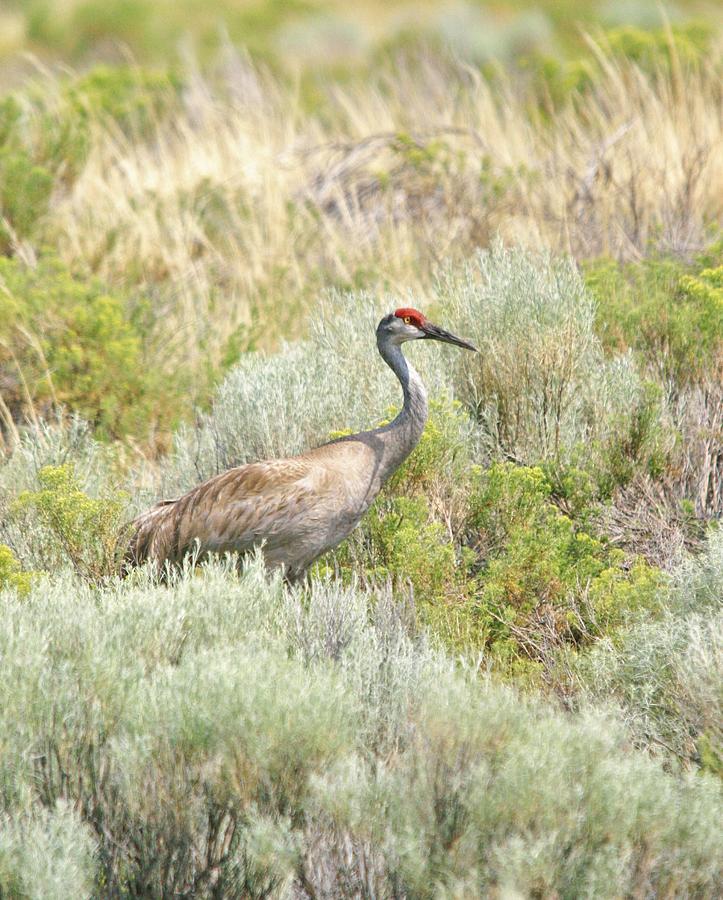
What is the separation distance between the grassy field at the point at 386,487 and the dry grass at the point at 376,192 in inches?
1.7

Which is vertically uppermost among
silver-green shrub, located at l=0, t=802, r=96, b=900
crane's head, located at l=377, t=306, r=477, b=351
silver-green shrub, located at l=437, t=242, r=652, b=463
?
crane's head, located at l=377, t=306, r=477, b=351

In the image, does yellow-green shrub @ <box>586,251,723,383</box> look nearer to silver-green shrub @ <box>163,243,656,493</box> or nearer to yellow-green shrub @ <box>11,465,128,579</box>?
silver-green shrub @ <box>163,243,656,493</box>

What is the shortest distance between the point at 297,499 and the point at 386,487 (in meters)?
0.80

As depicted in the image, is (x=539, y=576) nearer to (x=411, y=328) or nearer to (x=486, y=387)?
(x=411, y=328)

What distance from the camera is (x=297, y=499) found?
529 centimetres

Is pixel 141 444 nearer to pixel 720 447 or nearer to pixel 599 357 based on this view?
pixel 599 357

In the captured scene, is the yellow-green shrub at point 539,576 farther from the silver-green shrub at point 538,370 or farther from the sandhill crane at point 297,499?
the silver-green shrub at point 538,370

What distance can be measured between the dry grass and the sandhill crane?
8.33ft

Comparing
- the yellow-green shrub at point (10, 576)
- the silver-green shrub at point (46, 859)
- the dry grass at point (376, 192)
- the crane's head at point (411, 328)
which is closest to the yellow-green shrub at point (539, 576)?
the crane's head at point (411, 328)

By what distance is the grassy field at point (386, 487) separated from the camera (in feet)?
11.1

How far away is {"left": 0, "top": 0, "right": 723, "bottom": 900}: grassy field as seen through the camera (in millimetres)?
3385

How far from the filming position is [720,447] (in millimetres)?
6223

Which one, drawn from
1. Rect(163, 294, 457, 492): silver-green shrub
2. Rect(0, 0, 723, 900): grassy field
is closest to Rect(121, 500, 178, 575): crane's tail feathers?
Rect(0, 0, 723, 900): grassy field

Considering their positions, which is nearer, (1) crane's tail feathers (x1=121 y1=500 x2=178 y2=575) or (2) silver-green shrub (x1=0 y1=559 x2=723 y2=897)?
(2) silver-green shrub (x1=0 y1=559 x2=723 y2=897)
